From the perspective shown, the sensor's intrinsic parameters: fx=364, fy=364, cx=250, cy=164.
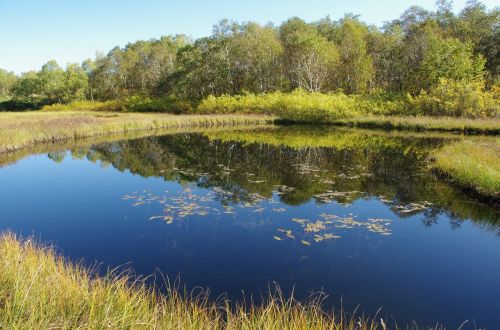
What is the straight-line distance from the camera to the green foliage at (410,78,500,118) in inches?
1288

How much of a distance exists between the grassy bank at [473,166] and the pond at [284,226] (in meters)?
0.60

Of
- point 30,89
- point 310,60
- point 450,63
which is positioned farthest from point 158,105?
point 30,89

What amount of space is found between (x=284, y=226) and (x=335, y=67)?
1827 inches

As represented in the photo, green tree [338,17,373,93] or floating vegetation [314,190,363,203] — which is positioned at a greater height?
green tree [338,17,373,93]

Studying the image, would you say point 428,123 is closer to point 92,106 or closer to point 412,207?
point 412,207

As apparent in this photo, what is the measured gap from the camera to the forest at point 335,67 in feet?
126

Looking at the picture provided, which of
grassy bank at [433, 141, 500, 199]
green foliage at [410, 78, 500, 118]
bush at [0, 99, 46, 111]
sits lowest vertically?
grassy bank at [433, 141, 500, 199]

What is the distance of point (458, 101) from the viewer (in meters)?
33.9

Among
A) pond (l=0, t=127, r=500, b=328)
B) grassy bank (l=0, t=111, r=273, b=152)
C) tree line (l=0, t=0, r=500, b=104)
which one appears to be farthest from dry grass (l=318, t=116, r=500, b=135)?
pond (l=0, t=127, r=500, b=328)

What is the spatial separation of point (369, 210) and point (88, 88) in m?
73.0

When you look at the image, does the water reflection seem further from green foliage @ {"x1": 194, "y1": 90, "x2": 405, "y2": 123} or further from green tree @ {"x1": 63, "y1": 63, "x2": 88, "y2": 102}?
green tree @ {"x1": 63, "y1": 63, "x2": 88, "y2": 102}

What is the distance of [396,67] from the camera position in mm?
49125

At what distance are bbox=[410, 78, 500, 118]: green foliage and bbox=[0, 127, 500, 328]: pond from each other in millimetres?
17599

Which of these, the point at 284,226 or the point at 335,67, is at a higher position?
the point at 335,67
